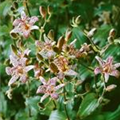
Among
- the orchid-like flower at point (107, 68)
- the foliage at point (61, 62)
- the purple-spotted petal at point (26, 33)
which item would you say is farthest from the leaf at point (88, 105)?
the purple-spotted petal at point (26, 33)

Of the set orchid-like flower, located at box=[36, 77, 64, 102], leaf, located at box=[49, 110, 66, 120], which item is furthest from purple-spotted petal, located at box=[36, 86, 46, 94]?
leaf, located at box=[49, 110, 66, 120]

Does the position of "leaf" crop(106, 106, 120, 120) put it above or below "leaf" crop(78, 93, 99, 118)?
below

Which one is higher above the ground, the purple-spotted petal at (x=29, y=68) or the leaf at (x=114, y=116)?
the purple-spotted petal at (x=29, y=68)

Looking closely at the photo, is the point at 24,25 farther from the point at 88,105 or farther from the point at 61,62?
the point at 88,105

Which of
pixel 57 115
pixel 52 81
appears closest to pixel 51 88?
pixel 52 81

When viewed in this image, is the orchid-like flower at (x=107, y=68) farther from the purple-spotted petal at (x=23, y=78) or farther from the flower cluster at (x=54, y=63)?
the purple-spotted petal at (x=23, y=78)

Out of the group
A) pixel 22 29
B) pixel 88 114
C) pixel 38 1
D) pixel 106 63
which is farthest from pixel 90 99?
pixel 38 1

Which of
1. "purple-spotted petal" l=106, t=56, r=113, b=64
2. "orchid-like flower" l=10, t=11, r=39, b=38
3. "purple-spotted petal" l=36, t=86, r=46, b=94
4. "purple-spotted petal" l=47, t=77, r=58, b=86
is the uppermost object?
"orchid-like flower" l=10, t=11, r=39, b=38

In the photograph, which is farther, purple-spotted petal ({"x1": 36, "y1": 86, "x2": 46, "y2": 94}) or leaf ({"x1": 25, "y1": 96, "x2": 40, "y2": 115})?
leaf ({"x1": 25, "y1": 96, "x2": 40, "y2": 115})

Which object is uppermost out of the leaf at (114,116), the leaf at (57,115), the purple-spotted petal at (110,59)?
the purple-spotted petal at (110,59)

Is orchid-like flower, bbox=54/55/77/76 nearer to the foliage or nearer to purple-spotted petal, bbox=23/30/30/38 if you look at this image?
the foliage
